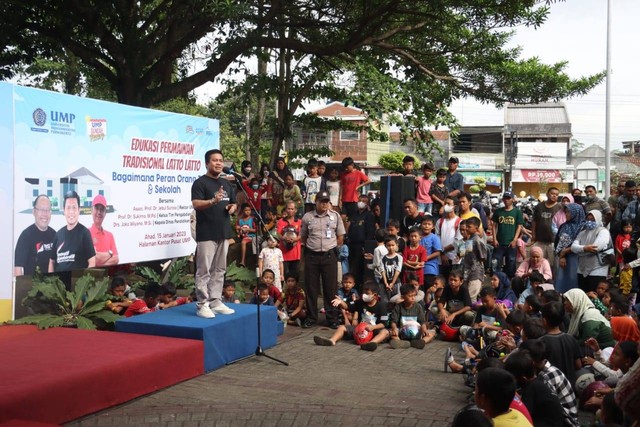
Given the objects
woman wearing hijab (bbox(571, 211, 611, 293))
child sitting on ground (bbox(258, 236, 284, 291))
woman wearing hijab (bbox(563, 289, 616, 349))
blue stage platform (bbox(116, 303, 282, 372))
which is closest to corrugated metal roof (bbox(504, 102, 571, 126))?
woman wearing hijab (bbox(571, 211, 611, 293))

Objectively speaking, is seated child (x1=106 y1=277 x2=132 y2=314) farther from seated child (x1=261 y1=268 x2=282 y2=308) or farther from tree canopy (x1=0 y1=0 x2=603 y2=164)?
tree canopy (x1=0 y1=0 x2=603 y2=164)

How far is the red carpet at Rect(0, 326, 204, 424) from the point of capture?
5.69 metres

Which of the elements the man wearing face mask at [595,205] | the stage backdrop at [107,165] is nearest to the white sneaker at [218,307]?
the stage backdrop at [107,165]

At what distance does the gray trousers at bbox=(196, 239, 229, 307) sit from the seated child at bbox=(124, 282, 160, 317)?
1.45 metres

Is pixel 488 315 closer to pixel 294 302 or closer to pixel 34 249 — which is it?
pixel 294 302

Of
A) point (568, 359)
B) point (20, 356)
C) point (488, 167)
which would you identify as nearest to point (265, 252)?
point (20, 356)

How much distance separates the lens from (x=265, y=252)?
11.5 meters

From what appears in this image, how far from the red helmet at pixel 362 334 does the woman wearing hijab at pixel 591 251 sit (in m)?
3.51

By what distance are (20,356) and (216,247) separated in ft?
8.01

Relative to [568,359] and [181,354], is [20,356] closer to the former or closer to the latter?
[181,354]

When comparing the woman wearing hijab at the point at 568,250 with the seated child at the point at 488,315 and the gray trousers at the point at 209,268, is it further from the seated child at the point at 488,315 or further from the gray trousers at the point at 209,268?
the gray trousers at the point at 209,268

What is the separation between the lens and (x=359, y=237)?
39.6ft

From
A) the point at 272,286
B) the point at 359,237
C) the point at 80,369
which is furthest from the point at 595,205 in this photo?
the point at 80,369

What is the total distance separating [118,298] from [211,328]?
8.64 ft
